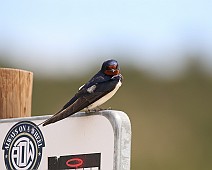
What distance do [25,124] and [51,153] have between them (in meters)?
0.19

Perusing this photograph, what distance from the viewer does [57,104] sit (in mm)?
8906

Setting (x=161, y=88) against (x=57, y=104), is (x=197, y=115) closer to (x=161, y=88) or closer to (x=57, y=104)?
(x=161, y=88)

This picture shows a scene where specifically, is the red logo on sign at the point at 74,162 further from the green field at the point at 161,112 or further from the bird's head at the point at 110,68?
the green field at the point at 161,112

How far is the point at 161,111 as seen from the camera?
865cm

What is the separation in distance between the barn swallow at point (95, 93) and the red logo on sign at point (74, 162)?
0.49ft

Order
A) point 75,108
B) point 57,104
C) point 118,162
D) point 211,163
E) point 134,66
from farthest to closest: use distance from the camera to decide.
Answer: point 134,66
point 57,104
point 211,163
point 75,108
point 118,162

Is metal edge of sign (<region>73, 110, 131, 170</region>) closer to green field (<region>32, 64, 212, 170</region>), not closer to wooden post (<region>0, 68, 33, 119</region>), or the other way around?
wooden post (<region>0, 68, 33, 119</region>)

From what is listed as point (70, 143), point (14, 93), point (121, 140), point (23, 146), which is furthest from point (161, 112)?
point (121, 140)

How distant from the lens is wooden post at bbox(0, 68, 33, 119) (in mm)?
3844

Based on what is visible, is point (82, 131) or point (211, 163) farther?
point (211, 163)

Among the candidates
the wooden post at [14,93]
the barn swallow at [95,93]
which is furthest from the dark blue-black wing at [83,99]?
the wooden post at [14,93]

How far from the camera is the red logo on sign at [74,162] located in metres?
3.35

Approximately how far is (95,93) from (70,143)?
210mm

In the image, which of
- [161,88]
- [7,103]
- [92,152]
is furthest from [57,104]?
[92,152]
